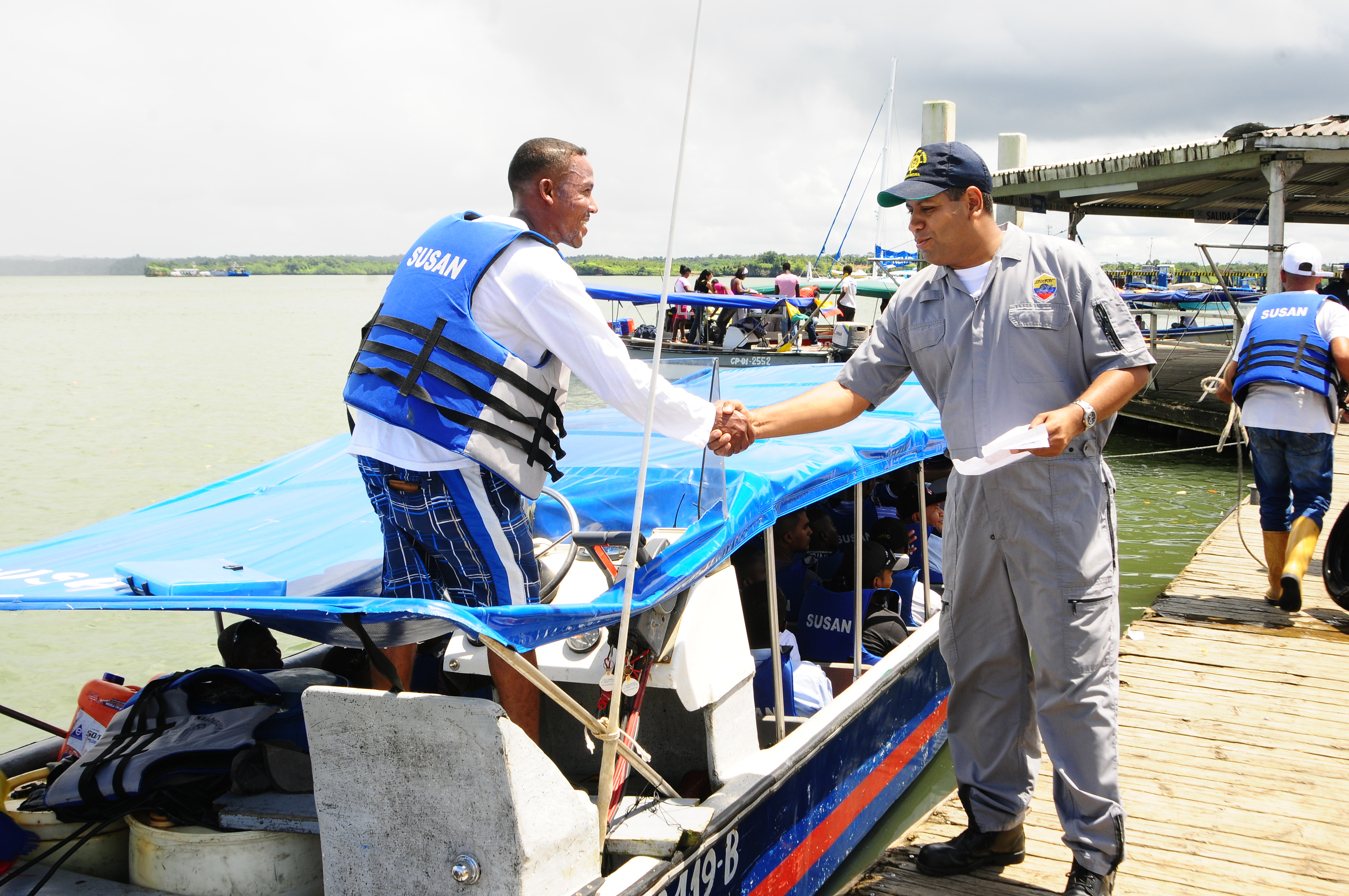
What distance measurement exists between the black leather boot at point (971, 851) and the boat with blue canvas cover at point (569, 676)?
0.48 meters

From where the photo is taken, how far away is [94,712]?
3256 mm

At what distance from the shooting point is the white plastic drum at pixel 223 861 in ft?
8.55

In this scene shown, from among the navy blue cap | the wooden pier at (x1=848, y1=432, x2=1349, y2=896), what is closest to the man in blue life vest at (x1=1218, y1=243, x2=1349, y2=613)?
the wooden pier at (x1=848, y1=432, x2=1349, y2=896)

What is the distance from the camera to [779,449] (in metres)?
3.87

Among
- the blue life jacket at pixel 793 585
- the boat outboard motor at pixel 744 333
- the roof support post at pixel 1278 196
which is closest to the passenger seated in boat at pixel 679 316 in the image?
the boat outboard motor at pixel 744 333

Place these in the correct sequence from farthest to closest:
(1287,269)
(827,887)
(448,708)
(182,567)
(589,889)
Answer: (1287,269) < (827,887) < (182,567) < (589,889) < (448,708)

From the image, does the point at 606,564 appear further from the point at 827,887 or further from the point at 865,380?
the point at 827,887

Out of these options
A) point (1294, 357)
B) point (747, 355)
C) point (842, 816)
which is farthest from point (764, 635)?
point (747, 355)

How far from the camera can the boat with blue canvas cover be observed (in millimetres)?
2266

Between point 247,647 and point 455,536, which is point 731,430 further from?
point 247,647

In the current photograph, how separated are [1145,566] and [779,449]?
7707mm

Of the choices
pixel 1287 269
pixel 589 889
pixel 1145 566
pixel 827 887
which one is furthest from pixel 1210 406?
pixel 589 889

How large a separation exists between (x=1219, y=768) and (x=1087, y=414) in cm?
253

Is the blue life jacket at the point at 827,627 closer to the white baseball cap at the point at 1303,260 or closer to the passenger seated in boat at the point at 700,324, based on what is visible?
the white baseball cap at the point at 1303,260
